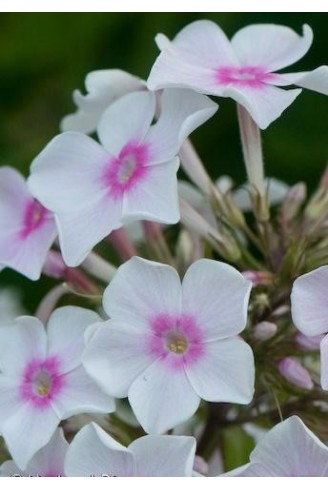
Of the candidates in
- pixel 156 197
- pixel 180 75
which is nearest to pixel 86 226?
pixel 156 197

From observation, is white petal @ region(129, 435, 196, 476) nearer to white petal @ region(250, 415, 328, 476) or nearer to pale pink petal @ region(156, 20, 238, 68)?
white petal @ region(250, 415, 328, 476)

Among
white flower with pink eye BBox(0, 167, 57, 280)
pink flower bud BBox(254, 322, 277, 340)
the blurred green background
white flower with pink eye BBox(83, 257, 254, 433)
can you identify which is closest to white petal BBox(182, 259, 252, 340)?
white flower with pink eye BBox(83, 257, 254, 433)

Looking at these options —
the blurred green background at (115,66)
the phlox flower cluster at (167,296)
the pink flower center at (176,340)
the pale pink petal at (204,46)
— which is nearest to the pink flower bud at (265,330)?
the phlox flower cluster at (167,296)

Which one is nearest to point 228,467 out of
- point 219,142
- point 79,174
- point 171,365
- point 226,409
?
point 226,409

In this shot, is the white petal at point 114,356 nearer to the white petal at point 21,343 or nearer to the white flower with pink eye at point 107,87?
the white petal at point 21,343

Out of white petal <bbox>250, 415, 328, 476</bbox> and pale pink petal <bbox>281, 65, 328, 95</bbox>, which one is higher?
pale pink petal <bbox>281, 65, 328, 95</bbox>
